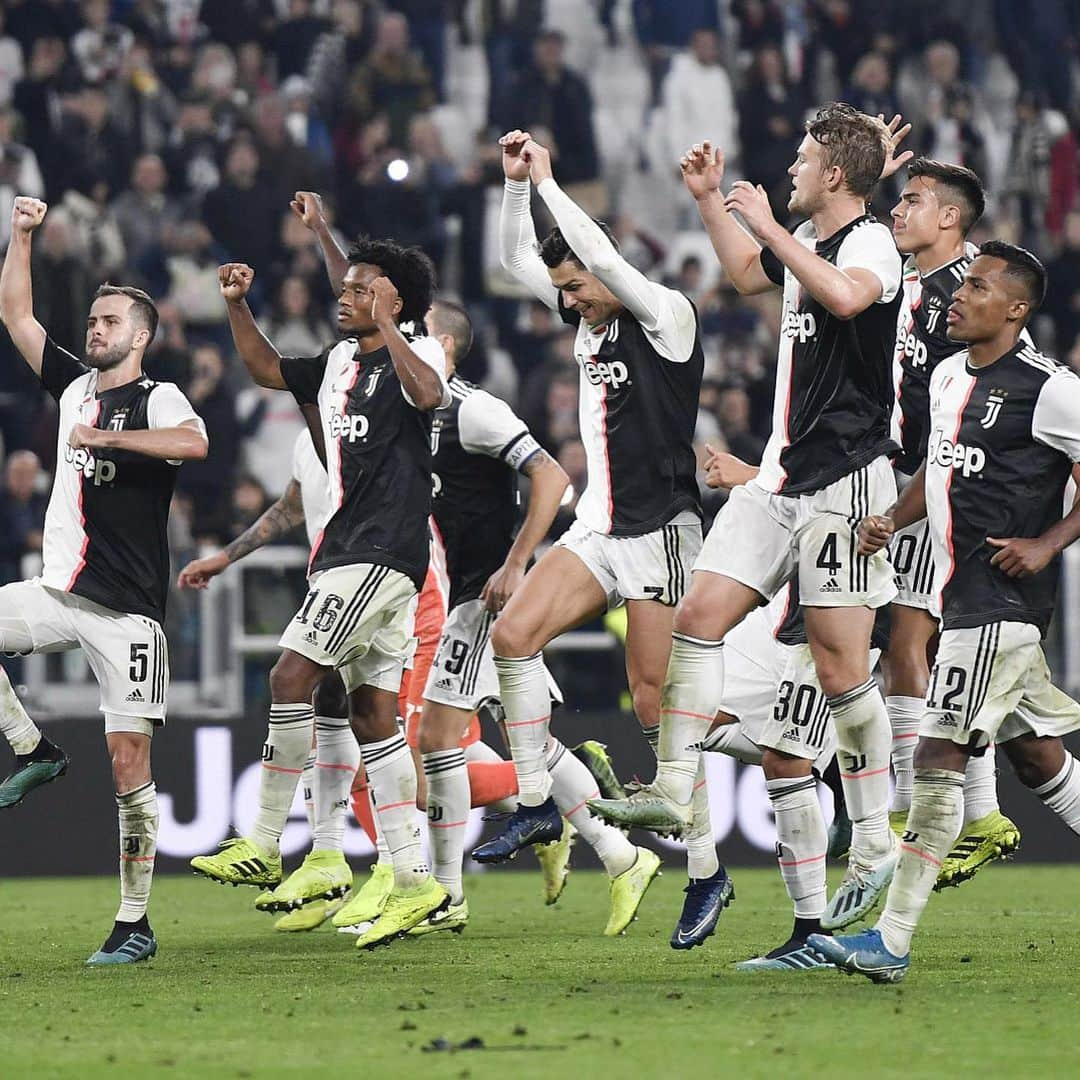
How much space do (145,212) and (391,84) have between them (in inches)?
101

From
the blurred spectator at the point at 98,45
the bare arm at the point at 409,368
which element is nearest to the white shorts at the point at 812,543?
the bare arm at the point at 409,368

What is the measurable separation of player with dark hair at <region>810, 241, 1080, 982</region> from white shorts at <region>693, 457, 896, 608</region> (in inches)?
3.9

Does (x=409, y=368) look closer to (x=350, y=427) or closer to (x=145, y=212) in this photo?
(x=350, y=427)

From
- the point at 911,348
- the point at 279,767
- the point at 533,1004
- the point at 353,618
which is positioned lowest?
the point at 533,1004

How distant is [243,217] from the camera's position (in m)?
15.7

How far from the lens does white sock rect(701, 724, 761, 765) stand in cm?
888

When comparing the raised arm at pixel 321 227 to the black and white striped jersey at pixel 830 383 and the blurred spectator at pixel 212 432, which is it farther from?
the blurred spectator at pixel 212 432

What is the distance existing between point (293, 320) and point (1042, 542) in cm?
964

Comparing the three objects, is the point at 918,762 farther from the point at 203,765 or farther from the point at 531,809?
the point at 203,765

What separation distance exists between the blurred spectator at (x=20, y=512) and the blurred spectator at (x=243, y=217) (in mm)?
3204

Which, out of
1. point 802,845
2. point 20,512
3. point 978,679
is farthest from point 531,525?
point 20,512

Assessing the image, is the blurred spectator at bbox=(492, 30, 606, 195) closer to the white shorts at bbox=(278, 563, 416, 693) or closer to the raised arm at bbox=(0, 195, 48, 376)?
the raised arm at bbox=(0, 195, 48, 376)

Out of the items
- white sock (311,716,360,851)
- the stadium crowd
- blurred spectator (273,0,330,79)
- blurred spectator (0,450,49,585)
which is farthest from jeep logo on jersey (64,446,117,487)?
blurred spectator (273,0,330,79)

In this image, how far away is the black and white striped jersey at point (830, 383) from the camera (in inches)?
258
